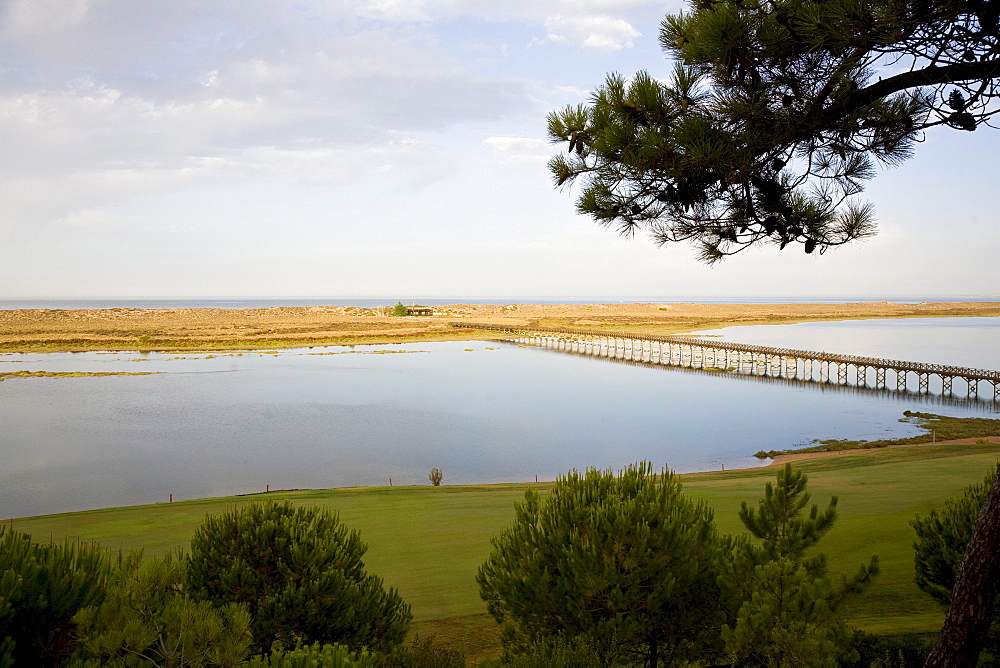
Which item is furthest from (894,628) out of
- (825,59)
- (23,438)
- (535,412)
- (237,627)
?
(23,438)

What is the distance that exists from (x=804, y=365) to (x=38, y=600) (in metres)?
55.9

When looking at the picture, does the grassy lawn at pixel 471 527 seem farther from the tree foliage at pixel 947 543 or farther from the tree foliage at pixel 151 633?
the tree foliage at pixel 151 633

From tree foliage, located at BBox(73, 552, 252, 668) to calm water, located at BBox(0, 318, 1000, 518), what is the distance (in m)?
19.3

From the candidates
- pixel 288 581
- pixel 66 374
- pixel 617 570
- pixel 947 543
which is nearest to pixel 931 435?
pixel 947 543

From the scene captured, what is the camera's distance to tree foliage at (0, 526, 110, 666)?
3.53 metres

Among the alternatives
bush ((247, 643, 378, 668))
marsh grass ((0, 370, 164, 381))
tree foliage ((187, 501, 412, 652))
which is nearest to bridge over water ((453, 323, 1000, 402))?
marsh grass ((0, 370, 164, 381))

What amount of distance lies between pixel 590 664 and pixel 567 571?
2.36 feet

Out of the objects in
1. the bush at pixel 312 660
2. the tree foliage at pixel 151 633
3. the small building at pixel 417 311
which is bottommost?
the bush at pixel 312 660

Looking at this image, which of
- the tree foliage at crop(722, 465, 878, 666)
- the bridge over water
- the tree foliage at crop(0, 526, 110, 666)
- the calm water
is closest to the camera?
the tree foliage at crop(0, 526, 110, 666)

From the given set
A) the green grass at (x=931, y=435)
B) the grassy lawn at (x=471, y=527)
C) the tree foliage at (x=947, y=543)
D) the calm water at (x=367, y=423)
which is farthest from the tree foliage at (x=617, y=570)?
the green grass at (x=931, y=435)

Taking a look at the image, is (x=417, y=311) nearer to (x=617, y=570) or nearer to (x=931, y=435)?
(x=931, y=435)

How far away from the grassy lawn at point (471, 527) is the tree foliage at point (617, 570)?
1852 mm

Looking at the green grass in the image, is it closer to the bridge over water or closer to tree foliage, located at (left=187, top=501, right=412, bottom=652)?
the bridge over water

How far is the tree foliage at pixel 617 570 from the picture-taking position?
5.45 metres
